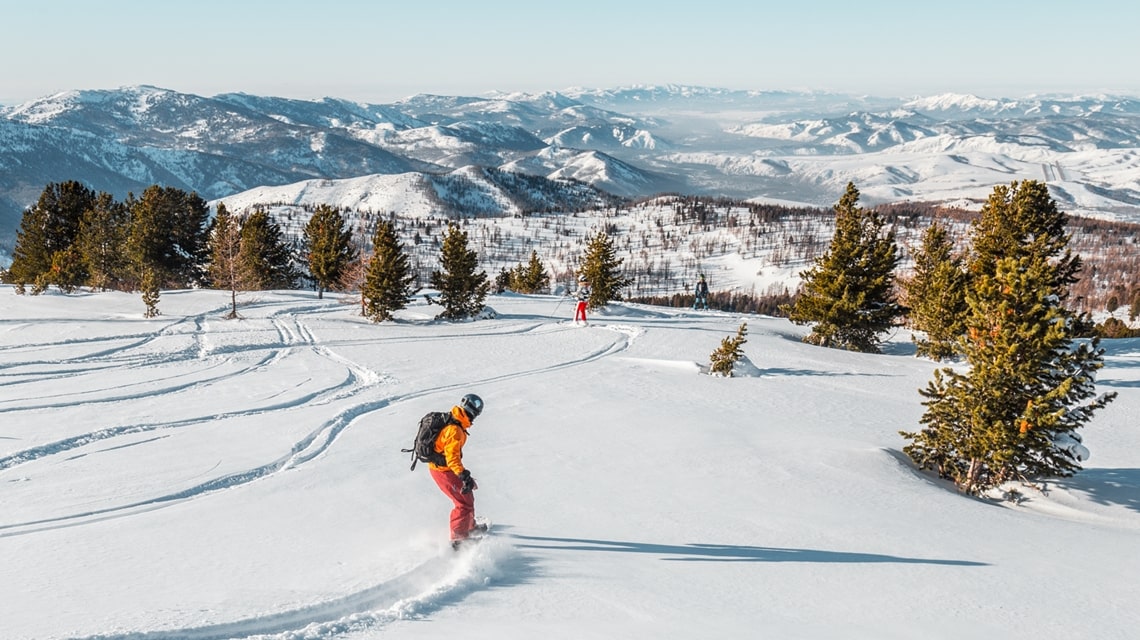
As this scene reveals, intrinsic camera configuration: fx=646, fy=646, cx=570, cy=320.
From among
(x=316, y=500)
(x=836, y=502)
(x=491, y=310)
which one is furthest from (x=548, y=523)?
(x=491, y=310)

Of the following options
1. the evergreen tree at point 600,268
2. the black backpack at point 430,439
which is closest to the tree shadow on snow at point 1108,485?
the black backpack at point 430,439

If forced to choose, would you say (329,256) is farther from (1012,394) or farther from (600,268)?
(1012,394)

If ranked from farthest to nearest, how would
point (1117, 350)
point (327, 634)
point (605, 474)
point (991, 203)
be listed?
point (1117, 350) → point (991, 203) → point (605, 474) → point (327, 634)

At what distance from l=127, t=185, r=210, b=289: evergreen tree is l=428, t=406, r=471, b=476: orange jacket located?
52.7 metres

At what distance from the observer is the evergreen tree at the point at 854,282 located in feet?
103

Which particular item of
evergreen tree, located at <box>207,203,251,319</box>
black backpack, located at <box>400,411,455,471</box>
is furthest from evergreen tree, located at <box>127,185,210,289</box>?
black backpack, located at <box>400,411,455,471</box>

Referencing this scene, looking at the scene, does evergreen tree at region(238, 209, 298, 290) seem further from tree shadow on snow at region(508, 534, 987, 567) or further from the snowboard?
tree shadow on snow at region(508, 534, 987, 567)

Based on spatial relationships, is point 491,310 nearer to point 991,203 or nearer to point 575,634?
point 991,203

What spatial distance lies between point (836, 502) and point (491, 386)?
38.5ft

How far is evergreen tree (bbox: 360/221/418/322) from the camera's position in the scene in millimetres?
35500

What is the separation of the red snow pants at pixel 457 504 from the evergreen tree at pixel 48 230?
5796 centimetres

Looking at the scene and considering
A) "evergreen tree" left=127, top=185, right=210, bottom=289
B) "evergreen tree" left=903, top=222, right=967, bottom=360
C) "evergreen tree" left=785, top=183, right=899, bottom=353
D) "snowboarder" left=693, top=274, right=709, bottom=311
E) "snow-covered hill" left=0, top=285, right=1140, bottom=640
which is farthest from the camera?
"evergreen tree" left=127, top=185, right=210, bottom=289

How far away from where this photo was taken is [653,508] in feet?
34.5

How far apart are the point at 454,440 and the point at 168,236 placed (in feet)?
192
